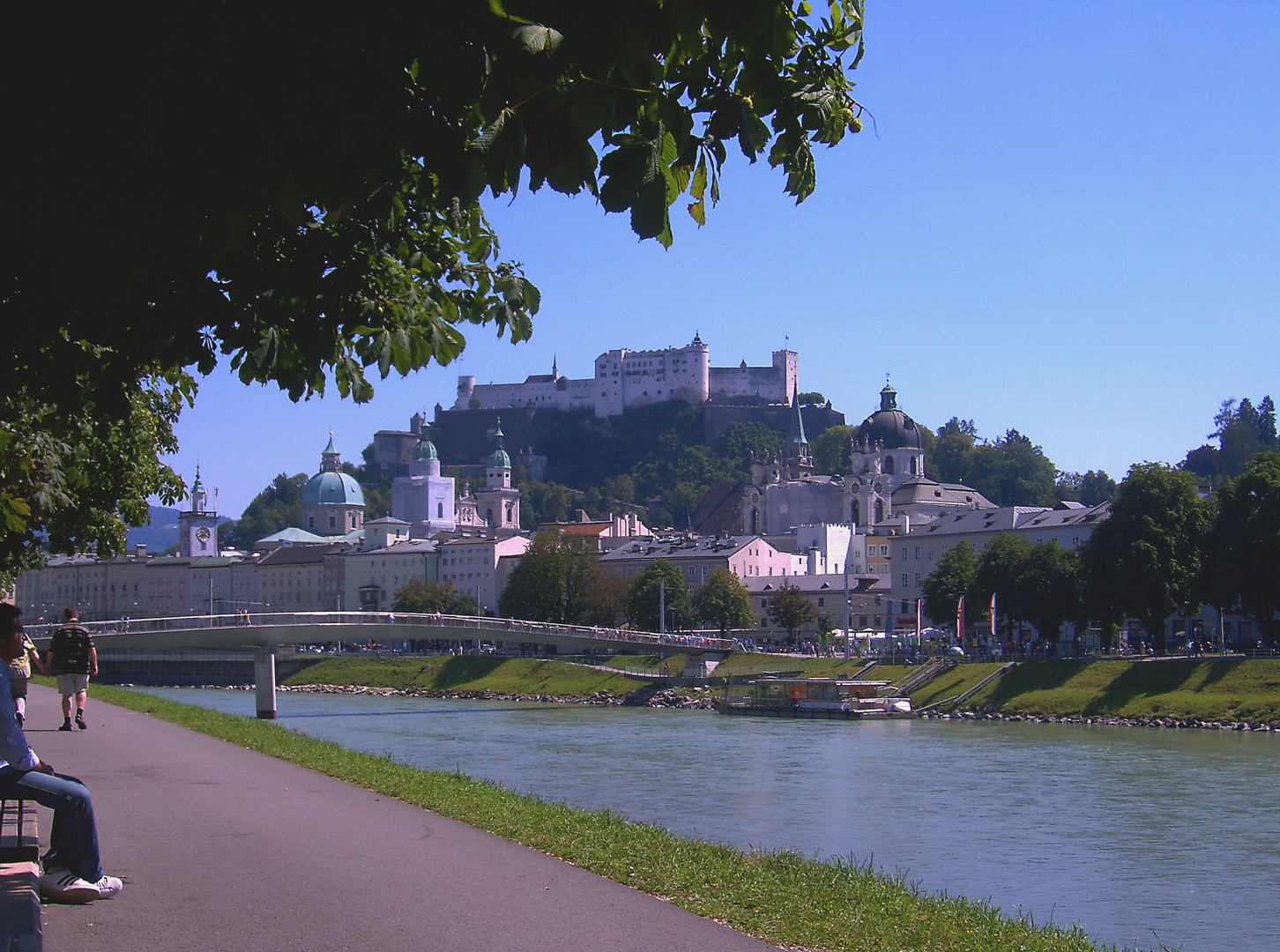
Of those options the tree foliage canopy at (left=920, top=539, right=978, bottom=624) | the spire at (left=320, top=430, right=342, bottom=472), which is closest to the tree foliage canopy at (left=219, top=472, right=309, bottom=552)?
the spire at (left=320, top=430, right=342, bottom=472)

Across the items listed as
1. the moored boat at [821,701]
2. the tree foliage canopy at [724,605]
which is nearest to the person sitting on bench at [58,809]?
the moored boat at [821,701]

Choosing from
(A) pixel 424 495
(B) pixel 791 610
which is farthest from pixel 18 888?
(A) pixel 424 495

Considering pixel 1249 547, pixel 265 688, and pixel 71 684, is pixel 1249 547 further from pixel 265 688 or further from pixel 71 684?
pixel 71 684

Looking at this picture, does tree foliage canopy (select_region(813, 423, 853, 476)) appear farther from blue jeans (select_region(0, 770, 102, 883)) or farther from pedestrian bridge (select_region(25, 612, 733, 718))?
blue jeans (select_region(0, 770, 102, 883))

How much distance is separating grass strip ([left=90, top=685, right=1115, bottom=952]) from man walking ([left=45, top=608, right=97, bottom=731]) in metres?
3.70

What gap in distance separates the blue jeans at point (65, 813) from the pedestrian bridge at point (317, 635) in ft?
111

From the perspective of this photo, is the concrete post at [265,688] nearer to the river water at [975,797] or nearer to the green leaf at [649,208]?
the river water at [975,797]

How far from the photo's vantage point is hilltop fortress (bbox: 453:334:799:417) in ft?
478

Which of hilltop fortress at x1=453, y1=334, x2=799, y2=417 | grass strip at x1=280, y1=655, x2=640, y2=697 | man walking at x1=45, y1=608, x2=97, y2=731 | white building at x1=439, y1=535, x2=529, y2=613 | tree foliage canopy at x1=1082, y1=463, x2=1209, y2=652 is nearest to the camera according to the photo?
man walking at x1=45, y1=608, x2=97, y2=731

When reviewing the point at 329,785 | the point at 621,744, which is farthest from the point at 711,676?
the point at 329,785

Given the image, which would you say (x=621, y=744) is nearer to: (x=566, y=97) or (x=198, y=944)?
(x=198, y=944)

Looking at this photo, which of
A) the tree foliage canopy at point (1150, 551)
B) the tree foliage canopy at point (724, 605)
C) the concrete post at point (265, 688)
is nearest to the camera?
the concrete post at point (265, 688)

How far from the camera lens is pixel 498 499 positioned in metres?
126

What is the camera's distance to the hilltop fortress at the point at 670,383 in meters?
146
